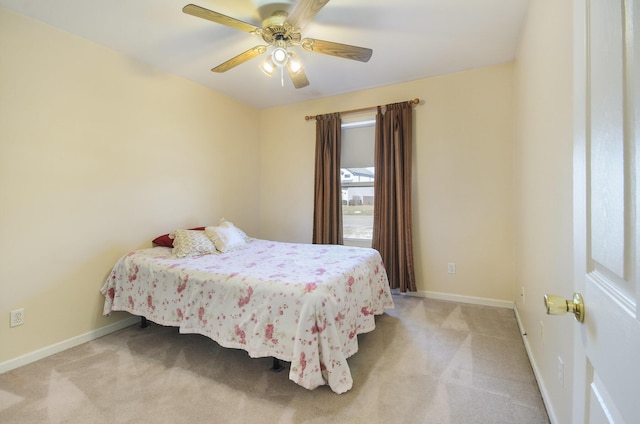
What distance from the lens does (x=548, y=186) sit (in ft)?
5.08

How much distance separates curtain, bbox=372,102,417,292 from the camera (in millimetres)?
3348

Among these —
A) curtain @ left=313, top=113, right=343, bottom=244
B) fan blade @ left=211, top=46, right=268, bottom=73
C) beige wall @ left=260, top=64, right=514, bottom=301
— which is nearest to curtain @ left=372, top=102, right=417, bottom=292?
beige wall @ left=260, top=64, right=514, bottom=301

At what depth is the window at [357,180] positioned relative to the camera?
378 centimetres

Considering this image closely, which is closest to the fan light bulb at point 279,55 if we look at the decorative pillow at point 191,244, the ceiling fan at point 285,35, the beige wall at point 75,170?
the ceiling fan at point 285,35

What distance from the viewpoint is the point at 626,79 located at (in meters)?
0.46

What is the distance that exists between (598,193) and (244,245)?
291cm

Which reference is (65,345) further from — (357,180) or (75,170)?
(357,180)

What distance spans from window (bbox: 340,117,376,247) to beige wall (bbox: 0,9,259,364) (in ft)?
6.31

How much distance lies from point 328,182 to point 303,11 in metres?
2.20

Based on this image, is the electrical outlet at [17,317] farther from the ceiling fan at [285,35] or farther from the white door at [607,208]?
the white door at [607,208]

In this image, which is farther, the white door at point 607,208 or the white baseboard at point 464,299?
the white baseboard at point 464,299

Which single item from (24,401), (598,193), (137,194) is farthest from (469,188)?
(24,401)

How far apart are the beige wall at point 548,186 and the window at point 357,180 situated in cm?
Answer: 174

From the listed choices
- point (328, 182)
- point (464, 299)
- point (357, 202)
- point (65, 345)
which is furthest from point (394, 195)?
point (65, 345)
